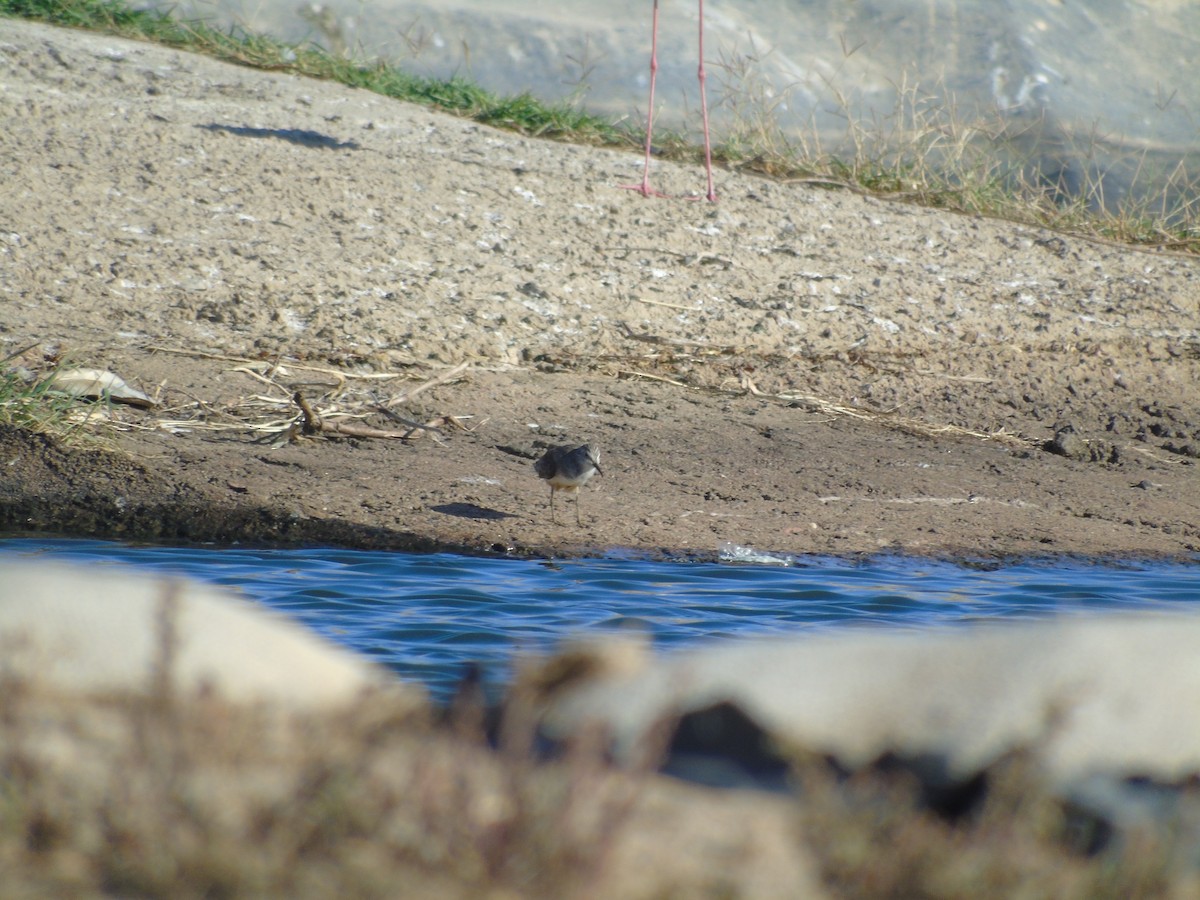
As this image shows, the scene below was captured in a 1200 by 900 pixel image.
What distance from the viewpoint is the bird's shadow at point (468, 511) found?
6.40 metres

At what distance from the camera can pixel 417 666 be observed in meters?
4.71

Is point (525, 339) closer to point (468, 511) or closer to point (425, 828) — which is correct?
point (468, 511)

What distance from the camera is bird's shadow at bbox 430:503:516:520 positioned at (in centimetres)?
640

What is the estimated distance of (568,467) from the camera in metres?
6.33

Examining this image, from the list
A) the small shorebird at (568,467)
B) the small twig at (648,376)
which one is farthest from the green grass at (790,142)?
the small shorebird at (568,467)

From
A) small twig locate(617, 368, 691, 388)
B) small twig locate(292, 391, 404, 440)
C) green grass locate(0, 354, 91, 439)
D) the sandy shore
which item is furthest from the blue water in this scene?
small twig locate(617, 368, 691, 388)

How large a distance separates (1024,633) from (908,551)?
3301 millimetres

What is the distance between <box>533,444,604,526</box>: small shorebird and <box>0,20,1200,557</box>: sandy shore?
0.55ft

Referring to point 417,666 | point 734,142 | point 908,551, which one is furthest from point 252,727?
point 734,142

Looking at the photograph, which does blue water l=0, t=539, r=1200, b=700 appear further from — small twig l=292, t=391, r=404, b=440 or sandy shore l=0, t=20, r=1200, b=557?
small twig l=292, t=391, r=404, b=440

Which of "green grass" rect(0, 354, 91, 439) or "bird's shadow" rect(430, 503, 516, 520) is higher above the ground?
"green grass" rect(0, 354, 91, 439)

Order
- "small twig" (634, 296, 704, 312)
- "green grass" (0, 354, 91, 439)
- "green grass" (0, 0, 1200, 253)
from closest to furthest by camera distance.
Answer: "green grass" (0, 354, 91, 439), "small twig" (634, 296, 704, 312), "green grass" (0, 0, 1200, 253)

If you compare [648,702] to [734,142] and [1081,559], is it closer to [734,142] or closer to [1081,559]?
[1081,559]

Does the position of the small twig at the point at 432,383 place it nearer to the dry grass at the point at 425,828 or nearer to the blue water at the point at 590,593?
the blue water at the point at 590,593
